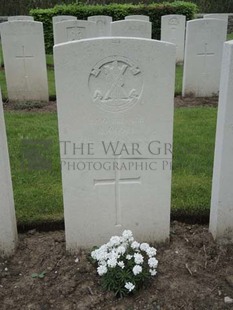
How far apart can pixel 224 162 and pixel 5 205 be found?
1.65 m

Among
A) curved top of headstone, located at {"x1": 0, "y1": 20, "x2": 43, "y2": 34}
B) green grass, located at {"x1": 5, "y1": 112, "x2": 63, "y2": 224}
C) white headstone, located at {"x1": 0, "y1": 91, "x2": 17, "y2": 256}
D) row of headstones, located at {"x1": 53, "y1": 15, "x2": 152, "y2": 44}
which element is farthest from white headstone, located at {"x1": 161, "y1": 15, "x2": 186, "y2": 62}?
white headstone, located at {"x1": 0, "y1": 91, "x2": 17, "y2": 256}

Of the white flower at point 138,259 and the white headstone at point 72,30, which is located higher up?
the white headstone at point 72,30

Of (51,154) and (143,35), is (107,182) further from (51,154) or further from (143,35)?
(143,35)

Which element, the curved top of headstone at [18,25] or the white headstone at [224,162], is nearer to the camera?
the white headstone at [224,162]

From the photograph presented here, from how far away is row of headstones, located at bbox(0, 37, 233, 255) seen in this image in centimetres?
257

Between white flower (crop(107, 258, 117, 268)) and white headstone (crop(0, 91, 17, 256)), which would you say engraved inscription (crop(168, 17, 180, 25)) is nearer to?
white headstone (crop(0, 91, 17, 256))

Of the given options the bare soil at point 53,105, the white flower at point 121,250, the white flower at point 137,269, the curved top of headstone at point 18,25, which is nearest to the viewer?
the white flower at point 137,269

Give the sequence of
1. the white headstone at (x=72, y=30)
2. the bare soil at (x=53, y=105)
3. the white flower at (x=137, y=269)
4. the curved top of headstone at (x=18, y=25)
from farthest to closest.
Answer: the white headstone at (x=72, y=30) → the bare soil at (x=53, y=105) → the curved top of headstone at (x=18, y=25) → the white flower at (x=137, y=269)

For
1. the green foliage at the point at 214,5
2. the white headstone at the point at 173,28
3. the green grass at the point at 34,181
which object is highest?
the green foliage at the point at 214,5

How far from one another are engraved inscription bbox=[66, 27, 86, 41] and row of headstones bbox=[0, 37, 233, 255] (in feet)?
19.7

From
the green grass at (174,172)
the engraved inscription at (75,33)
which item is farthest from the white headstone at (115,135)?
the engraved inscription at (75,33)

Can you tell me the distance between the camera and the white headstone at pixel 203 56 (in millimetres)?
7082

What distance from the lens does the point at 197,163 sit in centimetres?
441

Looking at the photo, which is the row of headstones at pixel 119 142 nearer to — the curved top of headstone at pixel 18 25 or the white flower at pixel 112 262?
the white flower at pixel 112 262
